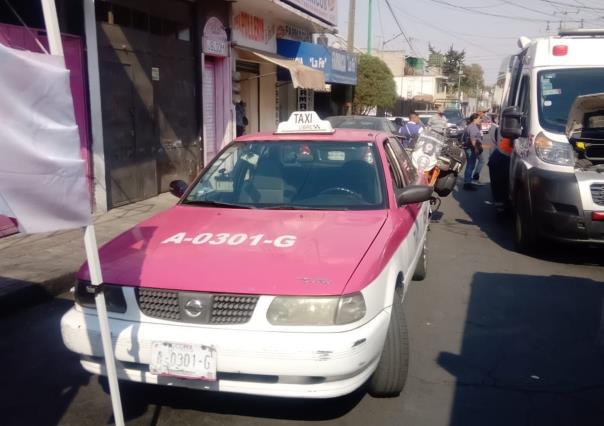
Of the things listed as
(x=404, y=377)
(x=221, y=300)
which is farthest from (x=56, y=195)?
(x=404, y=377)

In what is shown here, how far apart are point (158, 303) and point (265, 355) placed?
67cm

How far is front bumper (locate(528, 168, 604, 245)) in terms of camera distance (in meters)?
6.42

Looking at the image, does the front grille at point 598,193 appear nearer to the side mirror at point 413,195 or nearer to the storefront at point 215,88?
the side mirror at point 413,195

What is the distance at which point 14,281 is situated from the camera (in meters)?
5.44

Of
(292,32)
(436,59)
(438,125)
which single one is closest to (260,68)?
(292,32)

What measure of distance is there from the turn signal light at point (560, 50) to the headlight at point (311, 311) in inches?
234

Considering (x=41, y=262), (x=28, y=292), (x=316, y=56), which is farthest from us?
(x=316, y=56)

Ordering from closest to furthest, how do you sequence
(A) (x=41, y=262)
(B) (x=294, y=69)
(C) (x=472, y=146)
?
(A) (x=41, y=262) → (C) (x=472, y=146) → (B) (x=294, y=69)

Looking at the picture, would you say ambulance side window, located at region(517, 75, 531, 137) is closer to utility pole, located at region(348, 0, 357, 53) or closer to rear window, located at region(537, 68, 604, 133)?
rear window, located at region(537, 68, 604, 133)

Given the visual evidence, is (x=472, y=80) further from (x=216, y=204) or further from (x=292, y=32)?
(x=216, y=204)

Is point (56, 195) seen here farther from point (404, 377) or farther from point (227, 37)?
point (227, 37)

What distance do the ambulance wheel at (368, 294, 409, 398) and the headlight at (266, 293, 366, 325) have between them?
59 cm

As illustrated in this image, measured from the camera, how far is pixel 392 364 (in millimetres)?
3506

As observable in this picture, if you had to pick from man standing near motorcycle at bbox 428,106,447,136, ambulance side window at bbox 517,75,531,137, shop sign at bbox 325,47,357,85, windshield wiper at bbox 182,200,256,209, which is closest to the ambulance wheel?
windshield wiper at bbox 182,200,256,209
